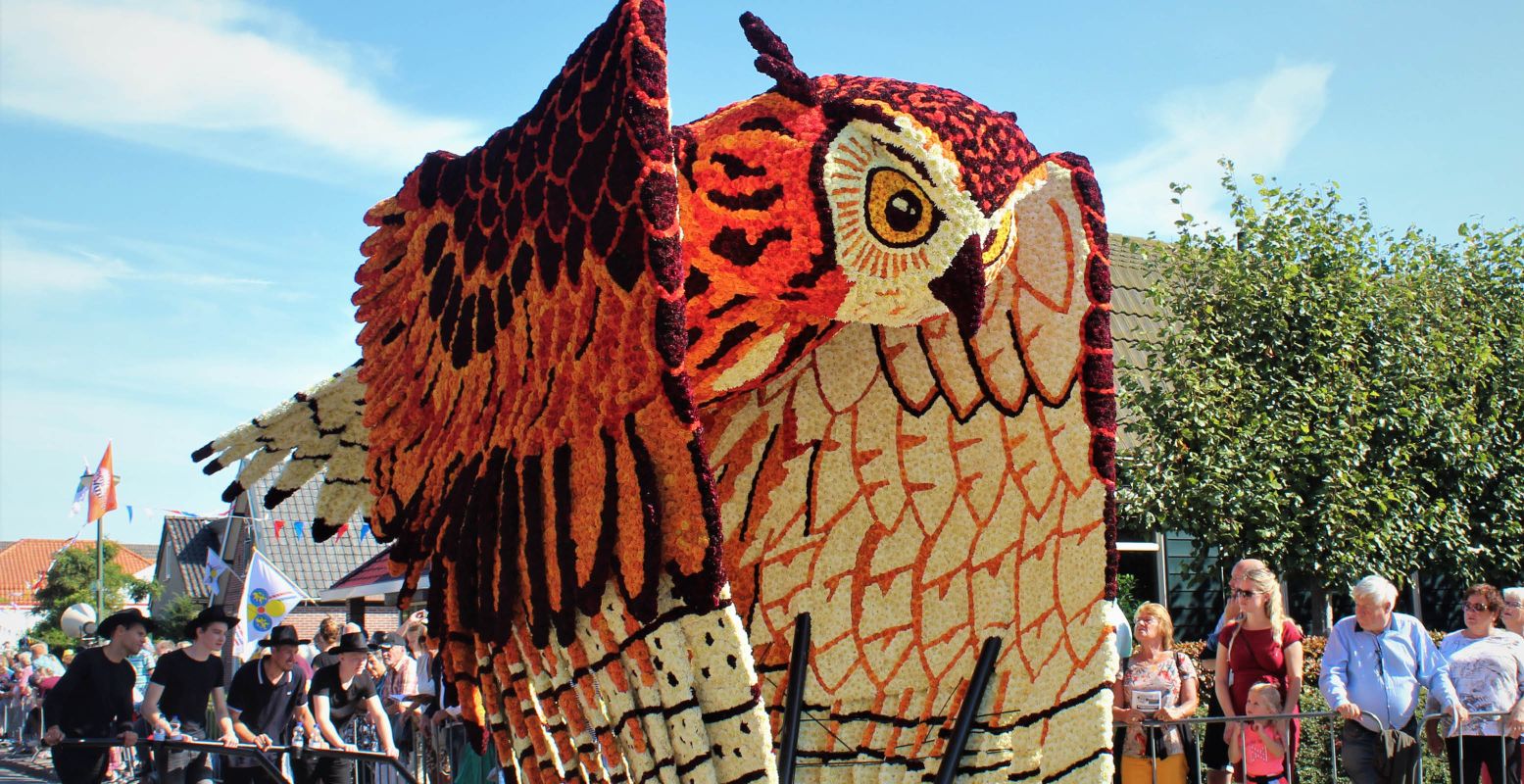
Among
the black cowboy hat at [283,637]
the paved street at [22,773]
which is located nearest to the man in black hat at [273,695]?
the black cowboy hat at [283,637]

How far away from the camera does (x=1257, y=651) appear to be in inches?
220

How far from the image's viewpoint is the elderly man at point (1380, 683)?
5504 millimetres

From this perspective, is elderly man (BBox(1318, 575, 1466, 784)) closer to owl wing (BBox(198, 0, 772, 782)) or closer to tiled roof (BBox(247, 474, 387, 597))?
owl wing (BBox(198, 0, 772, 782))

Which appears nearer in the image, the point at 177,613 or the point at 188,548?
the point at 177,613

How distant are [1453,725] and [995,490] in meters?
3.50

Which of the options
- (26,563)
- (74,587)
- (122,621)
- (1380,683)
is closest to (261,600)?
(122,621)

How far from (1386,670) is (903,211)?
12.5 feet

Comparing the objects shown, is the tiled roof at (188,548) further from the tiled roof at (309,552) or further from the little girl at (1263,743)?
the little girl at (1263,743)

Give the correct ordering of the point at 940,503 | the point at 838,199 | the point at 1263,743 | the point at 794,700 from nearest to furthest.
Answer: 1. the point at 838,199
2. the point at 794,700
3. the point at 940,503
4. the point at 1263,743

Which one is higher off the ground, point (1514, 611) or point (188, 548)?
point (1514, 611)

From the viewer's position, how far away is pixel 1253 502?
10.4m

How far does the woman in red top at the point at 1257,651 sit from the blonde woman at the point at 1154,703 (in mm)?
187

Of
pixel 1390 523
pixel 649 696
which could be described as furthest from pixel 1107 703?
pixel 1390 523

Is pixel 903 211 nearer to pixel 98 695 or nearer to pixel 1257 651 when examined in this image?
pixel 1257 651
